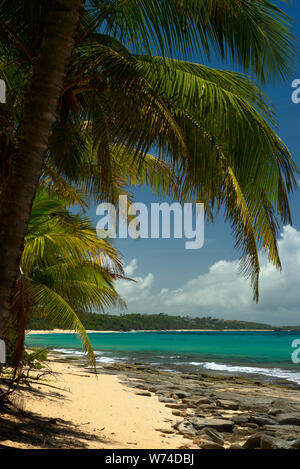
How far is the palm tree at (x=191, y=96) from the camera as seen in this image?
5.74 meters

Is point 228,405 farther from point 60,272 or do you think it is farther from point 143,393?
point 60,272

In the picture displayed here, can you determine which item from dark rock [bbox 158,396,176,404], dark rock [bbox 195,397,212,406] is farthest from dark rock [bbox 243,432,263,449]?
dark rock [bbox 158,396,176,404]

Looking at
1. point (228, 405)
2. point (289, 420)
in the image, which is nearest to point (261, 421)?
point (289, 420)

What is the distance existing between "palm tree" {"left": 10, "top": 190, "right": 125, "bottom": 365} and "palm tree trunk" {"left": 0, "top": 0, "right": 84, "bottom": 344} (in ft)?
5.59

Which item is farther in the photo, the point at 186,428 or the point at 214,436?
the point at 186,428

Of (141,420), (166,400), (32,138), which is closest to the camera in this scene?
(32,138)

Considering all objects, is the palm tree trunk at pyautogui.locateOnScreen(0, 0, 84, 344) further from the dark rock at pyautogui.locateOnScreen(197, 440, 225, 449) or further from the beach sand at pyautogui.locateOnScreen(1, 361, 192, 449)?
the dark rock at pyautogui.locateOnScreen(197, 440, 225, 449)

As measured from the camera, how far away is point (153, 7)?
19.4 feet

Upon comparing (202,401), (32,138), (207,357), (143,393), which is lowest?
(207,357)

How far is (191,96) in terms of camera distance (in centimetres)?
589

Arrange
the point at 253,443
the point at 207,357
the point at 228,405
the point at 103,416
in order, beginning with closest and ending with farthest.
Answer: the point at 253,443 < the point at 103,416 < the point at 228,405 < the point at 207,357

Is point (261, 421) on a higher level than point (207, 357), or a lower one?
higher

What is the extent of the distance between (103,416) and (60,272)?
320cm

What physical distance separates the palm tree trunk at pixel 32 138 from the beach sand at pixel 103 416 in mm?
1966
